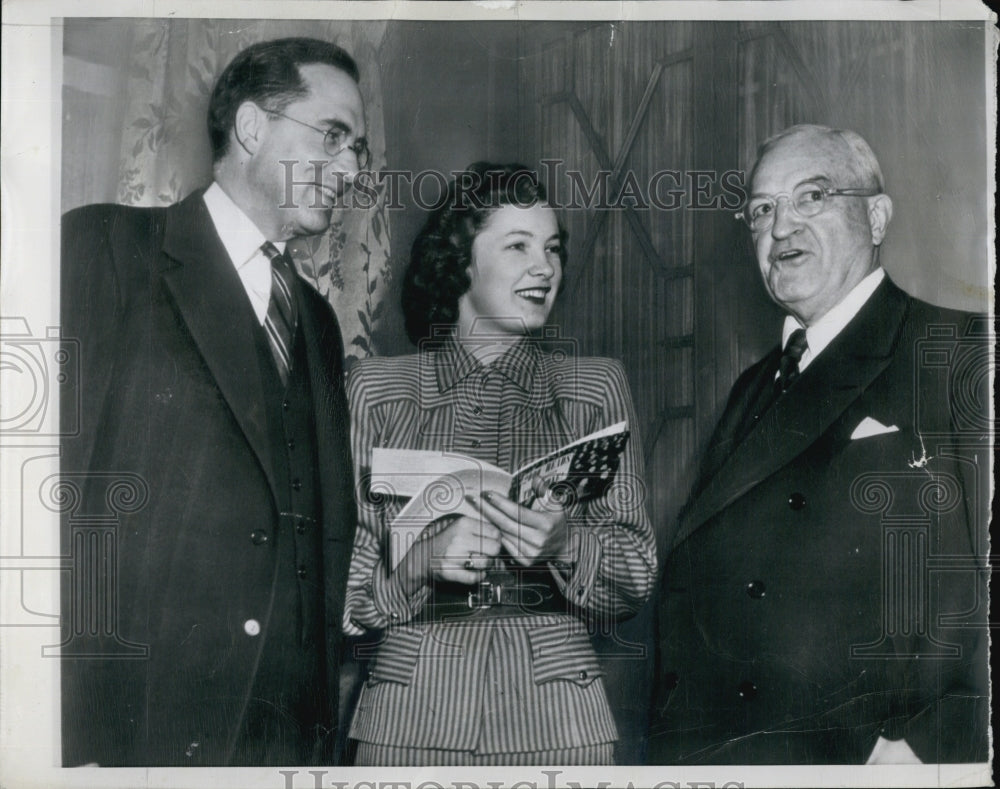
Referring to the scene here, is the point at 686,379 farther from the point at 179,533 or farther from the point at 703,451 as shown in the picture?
the point at 179,533

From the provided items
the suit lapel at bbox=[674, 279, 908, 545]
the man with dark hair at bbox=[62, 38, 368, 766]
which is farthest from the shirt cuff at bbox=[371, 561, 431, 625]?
the suit lapel at bbox=[674, 279, 908, 545]

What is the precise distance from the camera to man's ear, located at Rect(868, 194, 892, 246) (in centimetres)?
440

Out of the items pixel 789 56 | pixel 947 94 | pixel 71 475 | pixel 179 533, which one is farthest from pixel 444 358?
pixel 947 94

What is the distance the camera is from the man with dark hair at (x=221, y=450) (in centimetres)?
421

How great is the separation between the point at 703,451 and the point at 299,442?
1570mm

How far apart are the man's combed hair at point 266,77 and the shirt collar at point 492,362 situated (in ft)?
3.75

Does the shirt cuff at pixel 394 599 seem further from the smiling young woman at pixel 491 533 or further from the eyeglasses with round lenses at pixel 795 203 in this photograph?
the eyeglasses with round lenses at pixel 795 203

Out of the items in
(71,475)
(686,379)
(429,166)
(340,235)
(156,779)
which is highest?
(429,166)

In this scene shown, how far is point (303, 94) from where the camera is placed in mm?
4336

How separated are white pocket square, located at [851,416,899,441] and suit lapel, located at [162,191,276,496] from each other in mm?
2274

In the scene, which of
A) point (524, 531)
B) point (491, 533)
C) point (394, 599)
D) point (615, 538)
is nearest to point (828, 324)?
point (615, 538)

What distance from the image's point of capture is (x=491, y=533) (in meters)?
4.22

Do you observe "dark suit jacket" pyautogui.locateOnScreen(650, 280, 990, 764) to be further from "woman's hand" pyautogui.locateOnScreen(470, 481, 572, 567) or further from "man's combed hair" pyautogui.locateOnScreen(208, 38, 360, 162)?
"man's combed hair" pyautogui.locateOnScreen(208, 38, 360, 162)

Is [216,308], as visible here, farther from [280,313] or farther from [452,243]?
[452,243]
